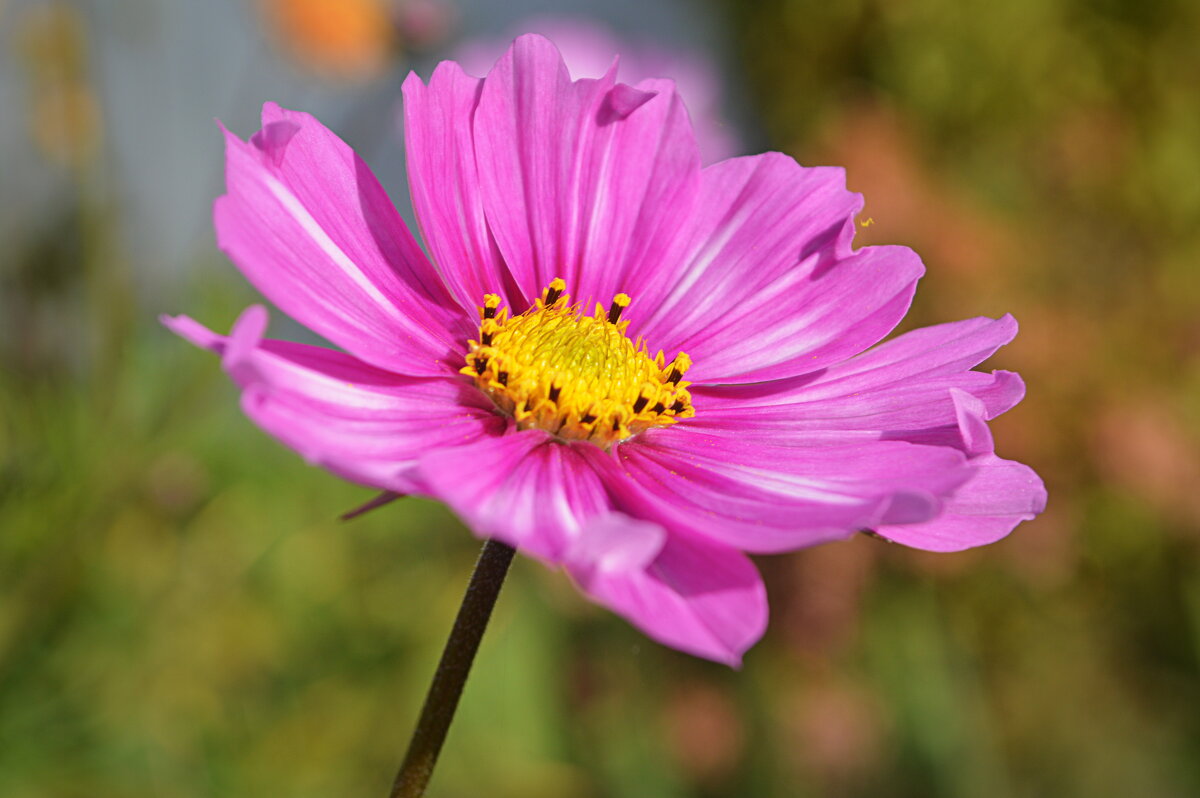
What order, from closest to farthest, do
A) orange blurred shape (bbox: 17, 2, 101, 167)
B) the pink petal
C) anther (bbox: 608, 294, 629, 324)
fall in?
the pink petal, anther (bbox: 608, 294, 629, 324), orange blurred shape (bbox: 17, 2, 101, 167)

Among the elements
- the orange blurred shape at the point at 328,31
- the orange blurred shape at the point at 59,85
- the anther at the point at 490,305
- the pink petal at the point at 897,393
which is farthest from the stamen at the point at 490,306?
the orange blurred shape at the point at 328,31

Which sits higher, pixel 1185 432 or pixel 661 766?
pixel 1185 432

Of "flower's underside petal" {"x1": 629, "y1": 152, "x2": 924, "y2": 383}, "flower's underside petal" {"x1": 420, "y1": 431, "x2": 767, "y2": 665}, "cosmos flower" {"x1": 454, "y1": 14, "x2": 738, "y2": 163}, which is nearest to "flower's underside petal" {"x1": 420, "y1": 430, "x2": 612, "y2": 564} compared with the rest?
"flower's underside petal" {"x1": 420, "y1": 431, "x2": 767, "y2": 665}

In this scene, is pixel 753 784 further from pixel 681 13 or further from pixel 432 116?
pixel 681 13

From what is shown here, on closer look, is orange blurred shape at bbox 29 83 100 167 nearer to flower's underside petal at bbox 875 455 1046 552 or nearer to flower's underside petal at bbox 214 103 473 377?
flower's underside petal at bbox 214 103 473 377

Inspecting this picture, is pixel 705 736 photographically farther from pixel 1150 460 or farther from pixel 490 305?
pixel 490 305

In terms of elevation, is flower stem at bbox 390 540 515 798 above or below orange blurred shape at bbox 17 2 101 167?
above

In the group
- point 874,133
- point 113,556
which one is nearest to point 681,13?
point 874,133
